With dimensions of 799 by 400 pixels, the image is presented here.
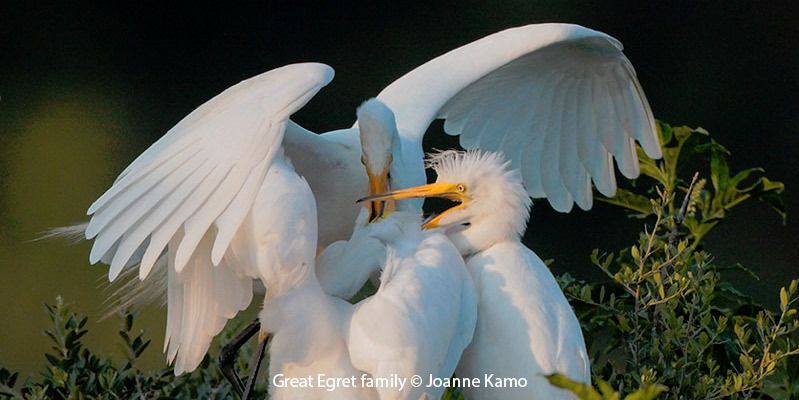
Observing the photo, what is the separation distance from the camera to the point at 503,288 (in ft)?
9.10

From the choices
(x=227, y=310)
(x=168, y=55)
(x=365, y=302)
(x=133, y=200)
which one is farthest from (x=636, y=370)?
(x=168, y=55)

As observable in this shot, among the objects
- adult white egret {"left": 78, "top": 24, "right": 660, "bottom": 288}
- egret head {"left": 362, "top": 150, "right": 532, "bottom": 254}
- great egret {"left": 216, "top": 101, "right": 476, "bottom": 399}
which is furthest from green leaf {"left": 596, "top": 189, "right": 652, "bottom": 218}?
great egret {"left": 216, "top": 101, "right": 476, "bottom": 399}

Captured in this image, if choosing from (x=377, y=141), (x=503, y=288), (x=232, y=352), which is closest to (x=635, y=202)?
(x=377, y=141)

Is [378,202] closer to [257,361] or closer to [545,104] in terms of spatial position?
[257,361]

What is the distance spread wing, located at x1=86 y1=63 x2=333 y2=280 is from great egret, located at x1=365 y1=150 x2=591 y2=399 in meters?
0.32

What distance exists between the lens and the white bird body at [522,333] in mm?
2711

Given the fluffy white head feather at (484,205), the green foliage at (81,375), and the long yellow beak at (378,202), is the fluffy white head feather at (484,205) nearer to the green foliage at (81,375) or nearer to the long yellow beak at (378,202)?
the long yellow beak at (378,202)

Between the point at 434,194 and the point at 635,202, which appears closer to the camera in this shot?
the point at 434,194

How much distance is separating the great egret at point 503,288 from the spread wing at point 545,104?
0.57 m

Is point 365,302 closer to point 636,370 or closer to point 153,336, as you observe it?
point 636,370

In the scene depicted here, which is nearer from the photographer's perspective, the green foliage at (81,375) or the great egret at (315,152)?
the great egret at (315,152)

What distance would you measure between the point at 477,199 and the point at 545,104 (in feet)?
3.30

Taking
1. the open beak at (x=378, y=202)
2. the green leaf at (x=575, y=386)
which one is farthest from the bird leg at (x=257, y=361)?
the green leaf at (x=575, y=386)

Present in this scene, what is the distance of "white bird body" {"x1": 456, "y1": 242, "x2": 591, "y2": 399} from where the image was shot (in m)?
2.71
